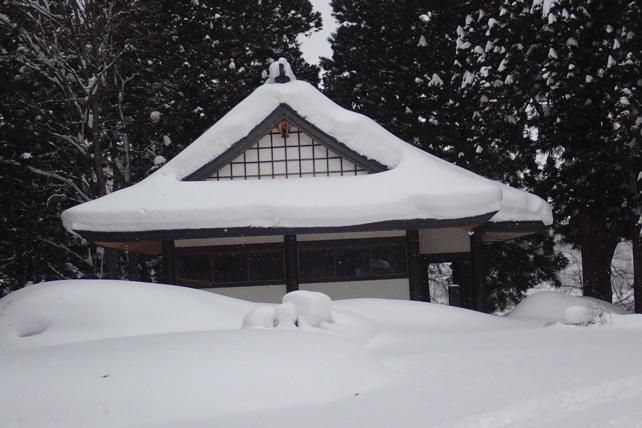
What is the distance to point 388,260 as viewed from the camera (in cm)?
1561

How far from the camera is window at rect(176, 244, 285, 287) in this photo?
51.5 feet

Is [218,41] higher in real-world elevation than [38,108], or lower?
higher

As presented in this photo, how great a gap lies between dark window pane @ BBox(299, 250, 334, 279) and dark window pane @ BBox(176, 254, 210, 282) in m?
2.26

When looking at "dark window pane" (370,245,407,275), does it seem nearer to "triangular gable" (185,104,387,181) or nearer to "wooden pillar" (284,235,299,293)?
"triangular gable" (185,104,387,181)

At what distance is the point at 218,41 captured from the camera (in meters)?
25.1

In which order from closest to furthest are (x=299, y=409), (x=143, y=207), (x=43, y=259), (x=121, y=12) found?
1. (x=299, y=409)
2. (x=143, y=207)
3. (x=121, y=12)
4. (x=43, y=259)

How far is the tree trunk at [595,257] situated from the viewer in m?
17.8

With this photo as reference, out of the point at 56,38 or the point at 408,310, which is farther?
the point at 56,38

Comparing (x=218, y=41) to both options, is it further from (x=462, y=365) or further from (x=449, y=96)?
(x=462, y=365)

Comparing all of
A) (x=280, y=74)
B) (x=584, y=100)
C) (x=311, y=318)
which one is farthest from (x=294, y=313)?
(x=584, y=100)

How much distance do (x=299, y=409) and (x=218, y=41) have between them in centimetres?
2120

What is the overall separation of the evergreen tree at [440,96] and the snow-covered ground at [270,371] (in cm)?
1129

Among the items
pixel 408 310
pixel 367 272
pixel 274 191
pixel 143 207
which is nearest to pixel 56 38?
pixel 143 207

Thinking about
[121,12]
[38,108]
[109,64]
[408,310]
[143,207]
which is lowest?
[408,310]
